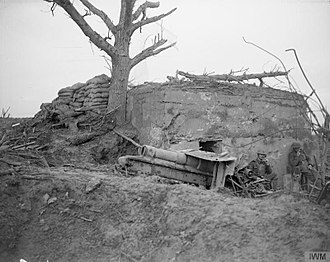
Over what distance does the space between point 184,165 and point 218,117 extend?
2.74 metres

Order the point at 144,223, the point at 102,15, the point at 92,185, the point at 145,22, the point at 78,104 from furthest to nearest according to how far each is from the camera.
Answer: the point at 145,22 → the point at 102,15 → the point at 78,104 → the point at 92,185 → the point at 144,223

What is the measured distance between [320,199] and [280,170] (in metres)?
5.60

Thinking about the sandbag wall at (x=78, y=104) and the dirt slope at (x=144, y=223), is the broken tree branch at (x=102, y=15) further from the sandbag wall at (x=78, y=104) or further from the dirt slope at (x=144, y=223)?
the dirt slope at (x=144, y=223)

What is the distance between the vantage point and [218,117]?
8094mm

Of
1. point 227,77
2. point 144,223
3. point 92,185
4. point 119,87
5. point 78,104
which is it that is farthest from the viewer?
point 78,104

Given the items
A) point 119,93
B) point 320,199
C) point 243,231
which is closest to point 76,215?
point 243,231

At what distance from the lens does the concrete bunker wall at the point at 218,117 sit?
7883 millimetres

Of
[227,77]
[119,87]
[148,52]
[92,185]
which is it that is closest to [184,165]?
[92,185]

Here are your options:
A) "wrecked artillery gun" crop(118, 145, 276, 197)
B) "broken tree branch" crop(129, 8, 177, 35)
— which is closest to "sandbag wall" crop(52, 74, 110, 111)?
"broken tree branch" crop(129, 8, 177, 35)

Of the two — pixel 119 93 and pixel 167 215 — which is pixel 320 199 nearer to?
pixel 167 215

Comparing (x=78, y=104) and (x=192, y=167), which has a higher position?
(x=78, y=104)

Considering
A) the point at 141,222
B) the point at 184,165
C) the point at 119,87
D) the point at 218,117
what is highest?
the point at 119,87

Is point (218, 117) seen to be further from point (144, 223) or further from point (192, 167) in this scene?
point (144, 223)

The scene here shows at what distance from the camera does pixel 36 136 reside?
27.3 feet
